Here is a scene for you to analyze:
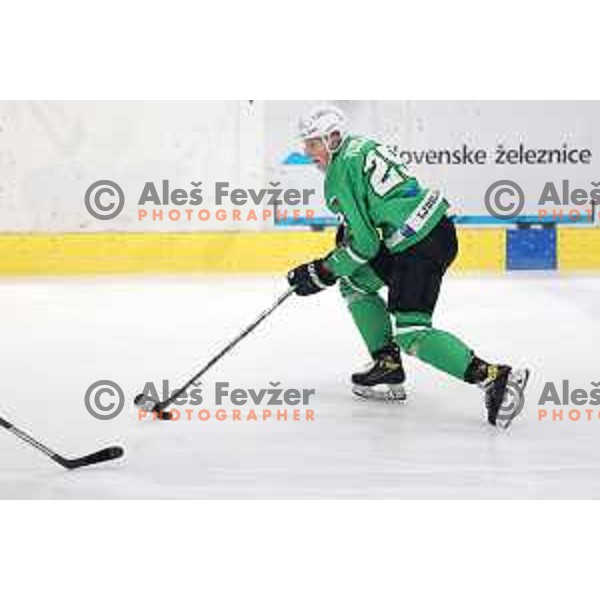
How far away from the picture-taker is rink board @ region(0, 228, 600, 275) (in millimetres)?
6535

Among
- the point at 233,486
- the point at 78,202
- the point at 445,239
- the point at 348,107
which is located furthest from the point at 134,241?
the point at 233,486

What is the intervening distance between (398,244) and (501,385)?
45cm

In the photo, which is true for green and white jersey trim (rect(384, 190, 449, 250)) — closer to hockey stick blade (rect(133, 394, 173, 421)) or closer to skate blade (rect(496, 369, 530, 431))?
skate blade (rect(496, 369, 530, 431))

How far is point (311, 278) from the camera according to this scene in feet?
11.4

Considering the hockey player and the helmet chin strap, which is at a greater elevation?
the helmet chin strap

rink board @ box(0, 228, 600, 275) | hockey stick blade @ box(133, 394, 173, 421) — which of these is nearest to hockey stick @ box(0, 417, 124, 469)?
hockey stick blade @ box(133, 394, 173, 421)

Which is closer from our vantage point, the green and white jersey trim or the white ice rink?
the white ice rink

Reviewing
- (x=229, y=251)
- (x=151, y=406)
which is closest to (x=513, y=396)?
(x=151, y=406)

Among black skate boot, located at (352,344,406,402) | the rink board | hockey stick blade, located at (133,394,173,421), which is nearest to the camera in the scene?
hockey stick blade, located at (133,394,173,421)

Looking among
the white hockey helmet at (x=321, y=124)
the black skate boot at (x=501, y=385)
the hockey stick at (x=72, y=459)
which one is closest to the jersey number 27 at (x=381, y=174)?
the white hockey helmet at (x=321, y=124)

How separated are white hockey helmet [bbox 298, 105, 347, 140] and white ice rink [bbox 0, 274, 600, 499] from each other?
74cm

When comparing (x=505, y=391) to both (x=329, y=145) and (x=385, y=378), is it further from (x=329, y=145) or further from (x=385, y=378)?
(x=329, y=145)

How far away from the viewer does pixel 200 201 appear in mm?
6648

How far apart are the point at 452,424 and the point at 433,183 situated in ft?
11.2
